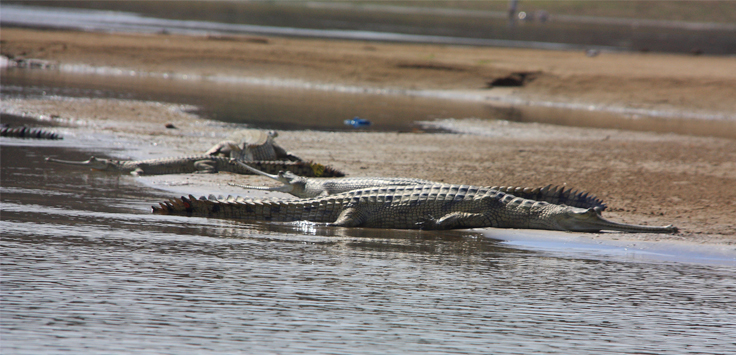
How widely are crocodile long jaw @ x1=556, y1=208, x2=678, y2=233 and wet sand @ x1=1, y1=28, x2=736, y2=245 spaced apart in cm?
8

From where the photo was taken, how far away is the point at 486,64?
19234 mm

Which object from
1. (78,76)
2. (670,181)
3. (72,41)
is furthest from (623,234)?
(72,41)

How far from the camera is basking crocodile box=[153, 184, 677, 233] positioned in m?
5.45

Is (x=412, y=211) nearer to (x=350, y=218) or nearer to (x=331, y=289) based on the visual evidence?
(x=350, y=218)

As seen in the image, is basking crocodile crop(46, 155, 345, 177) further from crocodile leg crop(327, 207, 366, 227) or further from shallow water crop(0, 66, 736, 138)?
shallow water crop(0, 66, 736, 138)

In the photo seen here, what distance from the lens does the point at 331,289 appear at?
149 inches

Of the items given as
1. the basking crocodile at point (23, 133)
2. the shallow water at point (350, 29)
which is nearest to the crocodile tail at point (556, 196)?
the basking crocodile at point (23, 133)

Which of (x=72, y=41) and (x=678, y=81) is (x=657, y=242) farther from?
(x=72, y=41)

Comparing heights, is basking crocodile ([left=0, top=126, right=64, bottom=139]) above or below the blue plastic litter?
below

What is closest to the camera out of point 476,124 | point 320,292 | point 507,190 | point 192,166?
point 320,292

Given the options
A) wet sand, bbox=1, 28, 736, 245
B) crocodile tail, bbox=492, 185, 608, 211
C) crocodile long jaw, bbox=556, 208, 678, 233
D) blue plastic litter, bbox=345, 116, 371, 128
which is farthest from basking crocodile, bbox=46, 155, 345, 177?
blue plastic litter, bbox=345, 116, 371, 128

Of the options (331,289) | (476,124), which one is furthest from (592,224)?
(476,124)

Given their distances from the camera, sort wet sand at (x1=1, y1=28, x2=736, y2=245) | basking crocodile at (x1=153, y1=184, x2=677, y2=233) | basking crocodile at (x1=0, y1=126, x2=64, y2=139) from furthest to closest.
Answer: basking crocodile at (x1=0, y1=126, x2=64, y2=139) → wet sand at (x1=1, y1=28, x2=736, y2=245) → basking crocodile at (x1=153, y1=184, x2=677, y2=233)

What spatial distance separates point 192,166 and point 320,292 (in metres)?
4.03
